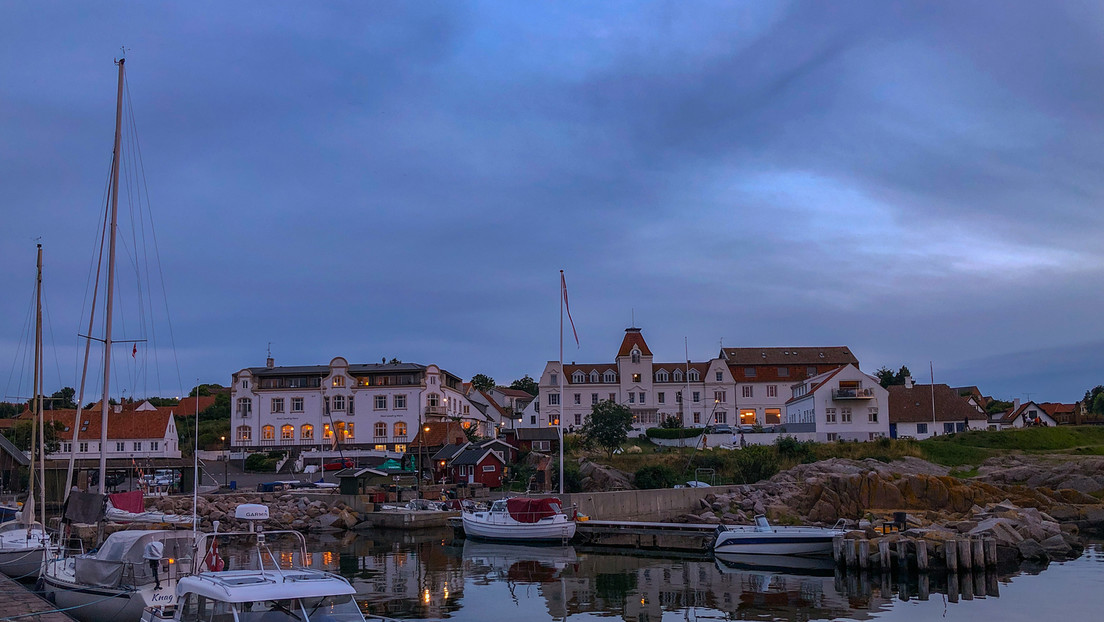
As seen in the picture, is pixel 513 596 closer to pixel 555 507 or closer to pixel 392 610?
pixel 392 610

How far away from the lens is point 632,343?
103750 millimetres

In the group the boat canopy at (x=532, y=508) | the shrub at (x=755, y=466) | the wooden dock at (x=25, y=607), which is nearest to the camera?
the wooden dock at (x=25, y=607)

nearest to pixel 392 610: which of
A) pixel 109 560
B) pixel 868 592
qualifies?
pixel 109 560

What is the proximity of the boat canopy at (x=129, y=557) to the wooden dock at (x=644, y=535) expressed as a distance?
93.7 ft

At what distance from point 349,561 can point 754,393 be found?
70245 mm

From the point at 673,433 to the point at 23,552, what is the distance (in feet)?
212

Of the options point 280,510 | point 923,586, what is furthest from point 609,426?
point 923,586

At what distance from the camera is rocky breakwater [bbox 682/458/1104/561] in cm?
4631

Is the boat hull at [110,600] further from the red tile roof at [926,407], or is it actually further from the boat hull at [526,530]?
the red tile roof at [926,407]

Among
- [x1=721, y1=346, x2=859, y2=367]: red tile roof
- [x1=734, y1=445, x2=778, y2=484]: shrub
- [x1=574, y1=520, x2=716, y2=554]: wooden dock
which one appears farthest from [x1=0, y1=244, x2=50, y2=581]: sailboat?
[x1=721, y1=346, x2=859, y2=367]: red tile roof

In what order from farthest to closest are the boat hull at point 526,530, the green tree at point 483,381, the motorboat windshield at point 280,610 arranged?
the green tree at point 483,381, the boat hull at point 526,530, the motorboat windshield at point 280,610

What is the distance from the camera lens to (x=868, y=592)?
3338 centimetres

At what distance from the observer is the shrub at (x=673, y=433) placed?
86062 millimetres

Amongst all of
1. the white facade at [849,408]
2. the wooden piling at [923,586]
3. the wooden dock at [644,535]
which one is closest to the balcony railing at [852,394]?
the white facade at [849,408]
